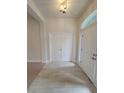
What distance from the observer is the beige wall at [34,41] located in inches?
427

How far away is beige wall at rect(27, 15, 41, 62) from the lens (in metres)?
10.9

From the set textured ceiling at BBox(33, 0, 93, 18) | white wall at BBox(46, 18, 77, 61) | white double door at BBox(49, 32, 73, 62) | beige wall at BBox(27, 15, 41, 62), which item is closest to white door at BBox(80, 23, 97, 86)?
textured ceiling at BBox(33, 0, 93, 18)

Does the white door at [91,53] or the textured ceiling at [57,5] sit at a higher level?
the textured ceiling at [57,5]

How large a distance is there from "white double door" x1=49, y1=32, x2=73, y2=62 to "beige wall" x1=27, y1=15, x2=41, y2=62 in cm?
89

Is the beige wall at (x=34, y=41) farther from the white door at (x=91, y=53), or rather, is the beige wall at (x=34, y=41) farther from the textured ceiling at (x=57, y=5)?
the white door at (x=91, y=53)

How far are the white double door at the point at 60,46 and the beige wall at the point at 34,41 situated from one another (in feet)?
2.93

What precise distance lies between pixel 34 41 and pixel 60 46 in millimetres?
1853

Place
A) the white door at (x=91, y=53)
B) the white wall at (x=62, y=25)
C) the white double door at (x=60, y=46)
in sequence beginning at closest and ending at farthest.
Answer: the white door at (x=91, y=53) → the white wall at (x=62, y=25) → the white double door at (x=60, y=46)

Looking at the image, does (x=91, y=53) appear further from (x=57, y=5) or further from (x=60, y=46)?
(x=60, y=46)

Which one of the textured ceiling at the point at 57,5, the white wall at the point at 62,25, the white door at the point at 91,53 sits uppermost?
the textured ceiling at the point at 57,5

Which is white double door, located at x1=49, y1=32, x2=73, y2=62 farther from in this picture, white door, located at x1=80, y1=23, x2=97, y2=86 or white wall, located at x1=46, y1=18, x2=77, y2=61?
white door, located at x1=80, y1=23, x2=97, y2=86

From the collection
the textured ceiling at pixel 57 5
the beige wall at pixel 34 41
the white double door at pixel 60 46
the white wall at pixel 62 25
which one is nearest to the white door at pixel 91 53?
the textured ceiling at pixel 57 5
